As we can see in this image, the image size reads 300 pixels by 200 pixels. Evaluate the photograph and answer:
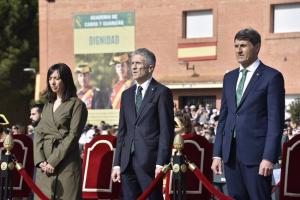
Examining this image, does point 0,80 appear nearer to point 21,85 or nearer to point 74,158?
point 21,85

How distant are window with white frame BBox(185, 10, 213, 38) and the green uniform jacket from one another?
32586mm

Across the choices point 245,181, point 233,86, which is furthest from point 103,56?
point 245,181

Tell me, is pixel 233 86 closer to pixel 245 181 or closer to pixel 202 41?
pixel 245 181

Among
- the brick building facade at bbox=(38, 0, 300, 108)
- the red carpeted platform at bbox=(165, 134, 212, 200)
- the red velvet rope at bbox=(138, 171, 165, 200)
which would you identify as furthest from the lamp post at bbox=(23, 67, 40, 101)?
the red velvet rope at bbox=(138, 171, 165, 200)

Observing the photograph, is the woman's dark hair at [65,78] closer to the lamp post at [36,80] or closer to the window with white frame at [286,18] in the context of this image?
the window with white frame at [286,18]

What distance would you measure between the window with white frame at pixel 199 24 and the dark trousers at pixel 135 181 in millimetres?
33005

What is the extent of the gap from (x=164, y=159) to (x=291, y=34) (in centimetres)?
3091

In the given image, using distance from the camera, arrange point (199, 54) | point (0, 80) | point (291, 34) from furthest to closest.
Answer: point (0, 80)
point (199, 54)
point (291, 34)

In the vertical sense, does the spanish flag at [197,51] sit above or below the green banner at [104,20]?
below

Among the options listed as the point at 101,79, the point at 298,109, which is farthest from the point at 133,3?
the point at 298,109

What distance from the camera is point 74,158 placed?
29.7 ft

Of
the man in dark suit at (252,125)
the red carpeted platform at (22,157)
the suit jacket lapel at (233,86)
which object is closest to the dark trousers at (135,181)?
the man in dark suit at (252,125)

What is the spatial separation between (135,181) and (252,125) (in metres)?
1.68

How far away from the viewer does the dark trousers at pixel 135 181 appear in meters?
8.44
